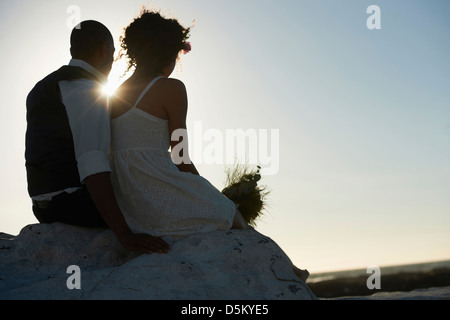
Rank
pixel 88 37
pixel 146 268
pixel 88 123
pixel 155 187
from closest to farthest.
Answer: pixel 146 268 < pixel 88 123 < pixel 155 187 < pixel 88 37

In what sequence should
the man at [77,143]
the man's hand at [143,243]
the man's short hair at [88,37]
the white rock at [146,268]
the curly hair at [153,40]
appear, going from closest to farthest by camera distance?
the white rock at [146,268] < the man's hand at [143,243] < the man at [77,143] < the man's short hair at [88,37] < the curly hair at [153,40]

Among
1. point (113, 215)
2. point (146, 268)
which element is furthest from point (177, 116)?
point (146, 268)

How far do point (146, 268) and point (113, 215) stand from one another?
2.01 ft

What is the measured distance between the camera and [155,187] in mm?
3941

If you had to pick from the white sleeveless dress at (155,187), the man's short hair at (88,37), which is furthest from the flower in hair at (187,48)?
the man's short hair at (88,37)

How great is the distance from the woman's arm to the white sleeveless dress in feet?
0.34

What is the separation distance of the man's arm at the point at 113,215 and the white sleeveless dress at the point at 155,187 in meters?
0.36

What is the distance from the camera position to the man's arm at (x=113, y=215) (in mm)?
3479

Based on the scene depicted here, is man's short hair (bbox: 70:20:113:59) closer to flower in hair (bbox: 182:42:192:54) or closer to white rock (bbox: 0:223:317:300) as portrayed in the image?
flower in hair (bbox: 182:42:192:54)

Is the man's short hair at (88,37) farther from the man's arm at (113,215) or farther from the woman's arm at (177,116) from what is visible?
the man's arm at (113,215)

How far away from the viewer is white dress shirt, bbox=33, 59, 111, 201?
360 cm

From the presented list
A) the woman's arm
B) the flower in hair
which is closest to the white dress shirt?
the woman's arm

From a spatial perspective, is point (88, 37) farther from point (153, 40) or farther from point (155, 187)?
point (155, 187)
